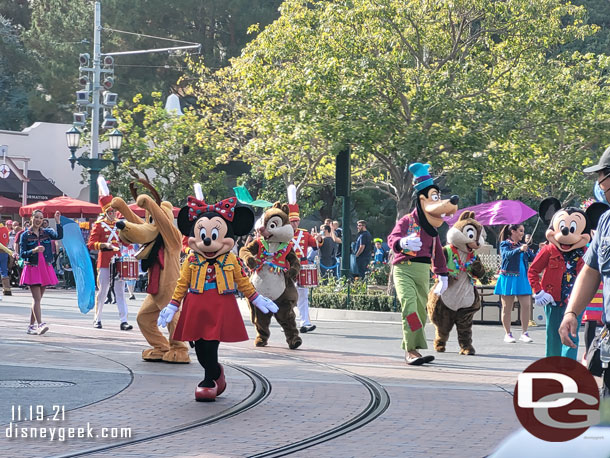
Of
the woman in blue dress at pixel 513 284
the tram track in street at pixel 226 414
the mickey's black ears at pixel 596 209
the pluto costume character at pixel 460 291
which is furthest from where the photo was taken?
the woman in blue dress at pixel 513 284

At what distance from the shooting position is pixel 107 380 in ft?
32.1

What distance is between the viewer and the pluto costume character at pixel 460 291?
12992 millimetres

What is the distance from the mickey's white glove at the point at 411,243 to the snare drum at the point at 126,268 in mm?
Result: 4648

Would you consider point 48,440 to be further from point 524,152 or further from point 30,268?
point 524,152

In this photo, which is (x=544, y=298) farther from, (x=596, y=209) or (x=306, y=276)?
(x=306, y=276)

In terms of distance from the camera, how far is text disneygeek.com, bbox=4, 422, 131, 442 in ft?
23.2

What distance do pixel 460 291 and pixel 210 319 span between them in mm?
5046

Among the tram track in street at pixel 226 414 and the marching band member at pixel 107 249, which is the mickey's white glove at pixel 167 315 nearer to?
the tram track in street at pixel 226 414

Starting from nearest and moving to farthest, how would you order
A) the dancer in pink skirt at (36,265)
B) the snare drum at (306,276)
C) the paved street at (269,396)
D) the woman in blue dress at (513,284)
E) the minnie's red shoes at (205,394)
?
the paved street at (269,396) → the minnie's red shoes at (205,394) → the dancer in pink skirt at (36,265) → the woman in blue dress at (513,284) → the snare drum at (306,276)

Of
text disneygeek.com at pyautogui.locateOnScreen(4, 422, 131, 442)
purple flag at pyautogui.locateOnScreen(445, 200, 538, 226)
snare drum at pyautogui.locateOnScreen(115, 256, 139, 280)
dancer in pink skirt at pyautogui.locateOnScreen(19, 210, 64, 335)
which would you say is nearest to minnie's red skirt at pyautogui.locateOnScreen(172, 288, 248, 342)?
text disneygeek.com at pyautogui.locateOnScreen(4, 422, 131, 442)

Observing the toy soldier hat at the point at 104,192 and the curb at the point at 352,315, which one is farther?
the curb at the point at 352,315

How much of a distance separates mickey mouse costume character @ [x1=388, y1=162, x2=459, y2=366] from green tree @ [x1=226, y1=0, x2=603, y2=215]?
8742 mm

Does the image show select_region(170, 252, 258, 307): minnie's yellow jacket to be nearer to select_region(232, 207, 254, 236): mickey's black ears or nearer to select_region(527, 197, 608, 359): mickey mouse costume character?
select_region(232, 207, 254, 236): mickey's black ears

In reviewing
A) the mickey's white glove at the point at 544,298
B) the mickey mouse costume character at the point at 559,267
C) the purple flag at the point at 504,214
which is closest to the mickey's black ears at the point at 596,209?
the mickey mouse costume character at the point at 559,267
